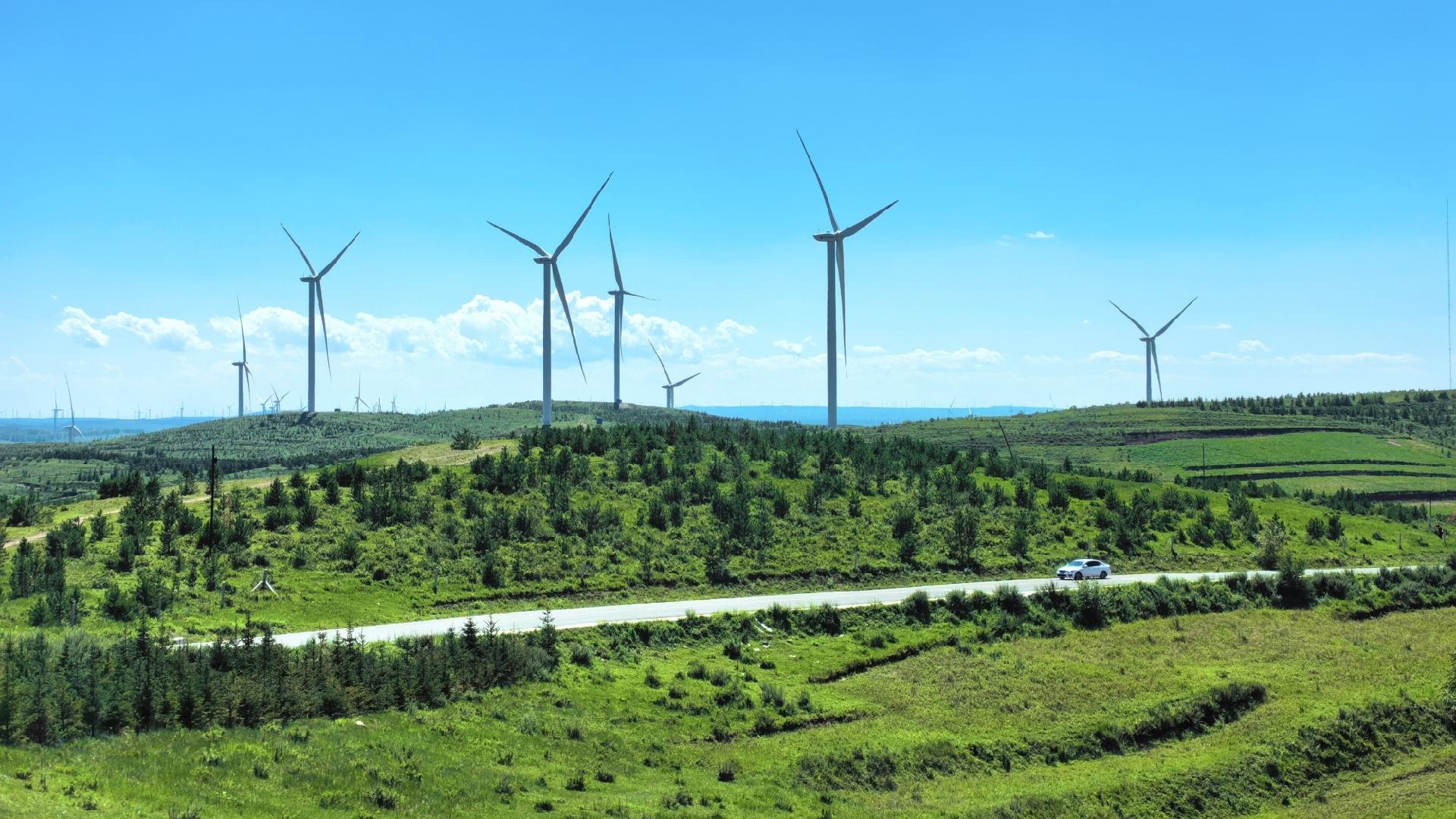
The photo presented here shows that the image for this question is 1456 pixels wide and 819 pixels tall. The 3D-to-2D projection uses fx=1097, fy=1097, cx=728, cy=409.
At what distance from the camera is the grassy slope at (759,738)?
29625 mm

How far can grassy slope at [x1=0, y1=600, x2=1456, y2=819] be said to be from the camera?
29625mm

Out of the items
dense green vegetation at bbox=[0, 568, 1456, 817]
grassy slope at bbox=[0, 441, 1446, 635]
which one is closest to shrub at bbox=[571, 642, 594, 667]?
dense green vegetation at bbox=[0, 568, 1456, 817]

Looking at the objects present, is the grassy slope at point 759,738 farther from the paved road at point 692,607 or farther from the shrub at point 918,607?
the paved road at point 692,607

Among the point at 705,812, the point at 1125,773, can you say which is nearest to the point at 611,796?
the point at 705,812

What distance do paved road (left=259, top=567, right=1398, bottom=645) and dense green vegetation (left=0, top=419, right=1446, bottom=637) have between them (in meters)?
2.78

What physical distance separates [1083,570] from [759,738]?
38.5m

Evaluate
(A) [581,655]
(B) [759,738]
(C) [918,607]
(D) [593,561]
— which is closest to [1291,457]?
(C) [918,607]

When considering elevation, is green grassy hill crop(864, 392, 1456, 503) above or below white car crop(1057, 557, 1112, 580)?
above

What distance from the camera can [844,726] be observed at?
44.8 m

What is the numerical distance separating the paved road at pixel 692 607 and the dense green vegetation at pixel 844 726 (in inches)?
99.6

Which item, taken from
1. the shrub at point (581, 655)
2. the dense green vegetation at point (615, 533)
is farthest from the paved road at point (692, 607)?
the shrub at point (581, 655)

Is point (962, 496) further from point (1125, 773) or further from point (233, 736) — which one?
point (233, 736)

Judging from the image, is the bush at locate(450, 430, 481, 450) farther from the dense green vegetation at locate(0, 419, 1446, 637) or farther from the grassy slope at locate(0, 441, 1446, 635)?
the grassy slope at locate(0, 441, 1446, 635)

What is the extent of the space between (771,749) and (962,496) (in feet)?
195
